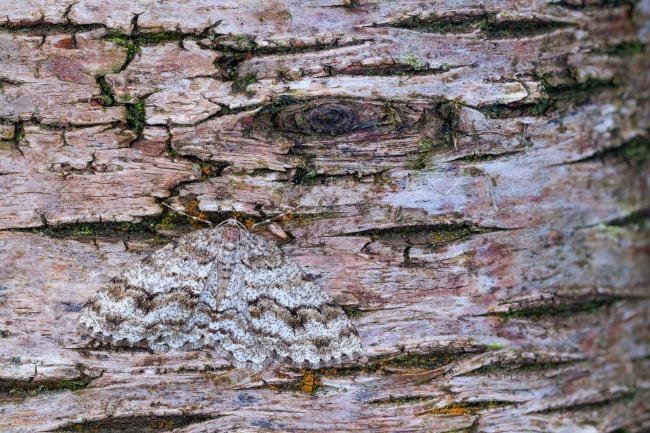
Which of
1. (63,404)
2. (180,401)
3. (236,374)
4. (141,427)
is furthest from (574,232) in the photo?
(63,404)

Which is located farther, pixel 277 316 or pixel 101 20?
pixel 277 316

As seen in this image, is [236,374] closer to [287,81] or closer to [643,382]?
[287,81]

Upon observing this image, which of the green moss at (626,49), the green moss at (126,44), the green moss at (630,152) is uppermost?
the green moss at (626,49)

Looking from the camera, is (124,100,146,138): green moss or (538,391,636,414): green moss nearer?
(124,100,146,138): green moss

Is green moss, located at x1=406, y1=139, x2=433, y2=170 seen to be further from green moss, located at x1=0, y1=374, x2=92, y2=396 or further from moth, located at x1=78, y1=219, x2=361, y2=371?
green moss, located at x1=0, y1=374, x2=92, y2=396

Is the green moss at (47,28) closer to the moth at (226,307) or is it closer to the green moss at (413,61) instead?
the moth at (226,307)

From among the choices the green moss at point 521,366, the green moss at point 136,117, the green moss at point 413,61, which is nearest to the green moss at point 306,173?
the green moss at point 413,61

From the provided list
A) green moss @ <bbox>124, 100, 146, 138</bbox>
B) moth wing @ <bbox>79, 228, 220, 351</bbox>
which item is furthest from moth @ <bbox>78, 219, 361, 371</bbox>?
green moss @ <bbox>124, 100, 146, 138</bbox>
